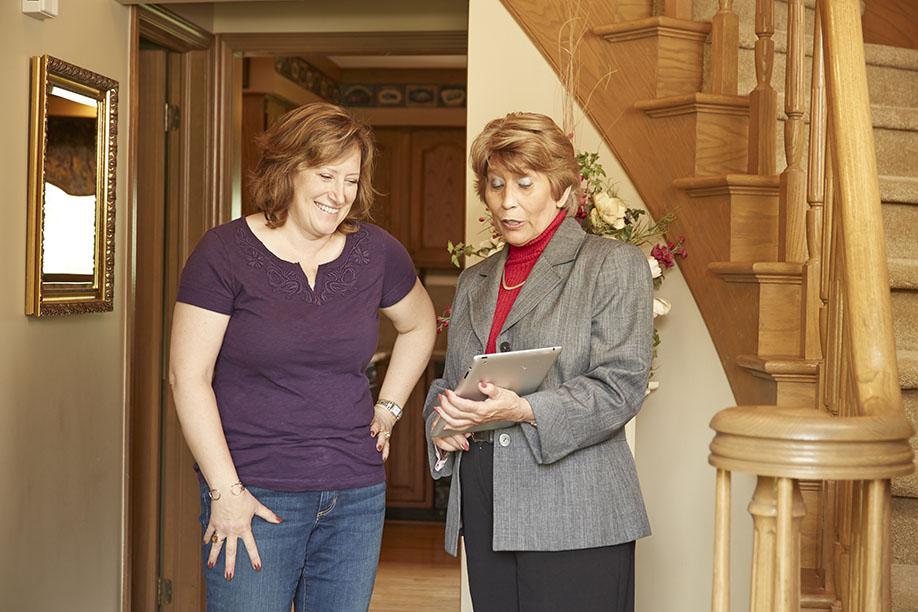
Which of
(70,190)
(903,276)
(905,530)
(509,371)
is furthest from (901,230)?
(70,190)

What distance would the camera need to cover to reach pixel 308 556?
6.51 feet

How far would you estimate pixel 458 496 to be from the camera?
1.92 metres

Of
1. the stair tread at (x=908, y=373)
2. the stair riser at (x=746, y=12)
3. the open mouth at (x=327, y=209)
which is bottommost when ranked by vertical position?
the stair tread at (x=908, y=373)

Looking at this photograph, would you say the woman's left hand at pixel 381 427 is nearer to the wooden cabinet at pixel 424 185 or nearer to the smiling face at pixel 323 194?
the smiling face at pixel 323 194

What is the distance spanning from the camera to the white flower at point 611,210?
8.31 feet

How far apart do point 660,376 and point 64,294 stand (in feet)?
5.68

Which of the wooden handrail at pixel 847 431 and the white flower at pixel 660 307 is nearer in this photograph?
the wooden handrail at pixel 847 431

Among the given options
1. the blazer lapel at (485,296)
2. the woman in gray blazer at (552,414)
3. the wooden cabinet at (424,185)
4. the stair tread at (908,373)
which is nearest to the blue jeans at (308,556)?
the woman in gray blazer at (552,414)

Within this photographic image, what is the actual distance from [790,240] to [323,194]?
1.12m

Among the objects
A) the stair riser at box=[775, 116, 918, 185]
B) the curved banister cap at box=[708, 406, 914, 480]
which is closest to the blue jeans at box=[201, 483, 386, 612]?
the curved banister cap at box=[708, 406, 914, 480]

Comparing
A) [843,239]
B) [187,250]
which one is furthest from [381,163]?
[843,239]

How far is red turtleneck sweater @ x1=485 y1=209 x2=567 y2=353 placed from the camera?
1.94 metres

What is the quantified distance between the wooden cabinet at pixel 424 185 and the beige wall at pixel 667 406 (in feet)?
12.6

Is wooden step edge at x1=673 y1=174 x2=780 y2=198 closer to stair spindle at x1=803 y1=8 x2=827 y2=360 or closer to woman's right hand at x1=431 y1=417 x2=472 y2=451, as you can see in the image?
stair spindle at x1=803 y1=8 x2=827 y2=360
